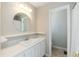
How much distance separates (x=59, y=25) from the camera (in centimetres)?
145

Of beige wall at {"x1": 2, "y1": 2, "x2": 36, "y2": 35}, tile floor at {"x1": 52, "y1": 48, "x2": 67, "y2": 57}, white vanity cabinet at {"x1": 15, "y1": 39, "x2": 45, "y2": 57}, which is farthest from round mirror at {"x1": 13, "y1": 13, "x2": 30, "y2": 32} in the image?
tile floor at {"x1": 52, "y1": 48, "x2": 67, "y2": 57}

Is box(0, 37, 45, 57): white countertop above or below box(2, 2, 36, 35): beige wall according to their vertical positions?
below

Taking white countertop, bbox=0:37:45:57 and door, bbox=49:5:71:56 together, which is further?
door, bbox=49:5:71:56

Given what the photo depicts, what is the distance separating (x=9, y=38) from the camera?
4.12 ft

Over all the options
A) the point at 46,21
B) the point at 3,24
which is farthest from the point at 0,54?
the point at 46,21

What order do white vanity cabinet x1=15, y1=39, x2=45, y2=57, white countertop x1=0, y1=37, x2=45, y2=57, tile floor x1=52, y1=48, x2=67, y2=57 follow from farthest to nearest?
tile floor x1=52, y1=48, x2=67, y2=57 < white vanity cabinet x1=15, y1=39, x2=45, y2=57 < white countertop x1=0, y1=37, x2=45, y2=57

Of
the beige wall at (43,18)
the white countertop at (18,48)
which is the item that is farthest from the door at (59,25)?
the white countertop at (18,48)

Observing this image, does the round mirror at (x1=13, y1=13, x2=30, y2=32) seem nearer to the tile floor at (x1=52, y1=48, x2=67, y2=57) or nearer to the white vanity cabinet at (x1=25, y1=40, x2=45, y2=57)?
the white vanity cabinet at (x1=25, y1=40, x2=45, y2=57)

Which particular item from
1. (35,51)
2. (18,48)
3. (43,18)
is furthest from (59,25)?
(18,48)

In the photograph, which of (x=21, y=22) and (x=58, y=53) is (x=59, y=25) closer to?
(x=58, y=53)

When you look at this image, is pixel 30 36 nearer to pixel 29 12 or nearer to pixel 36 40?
pixel 36 40

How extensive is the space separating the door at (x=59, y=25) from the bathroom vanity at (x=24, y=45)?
141 mm

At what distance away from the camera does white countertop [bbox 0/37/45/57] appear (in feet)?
3.77

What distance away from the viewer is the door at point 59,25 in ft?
4.70
